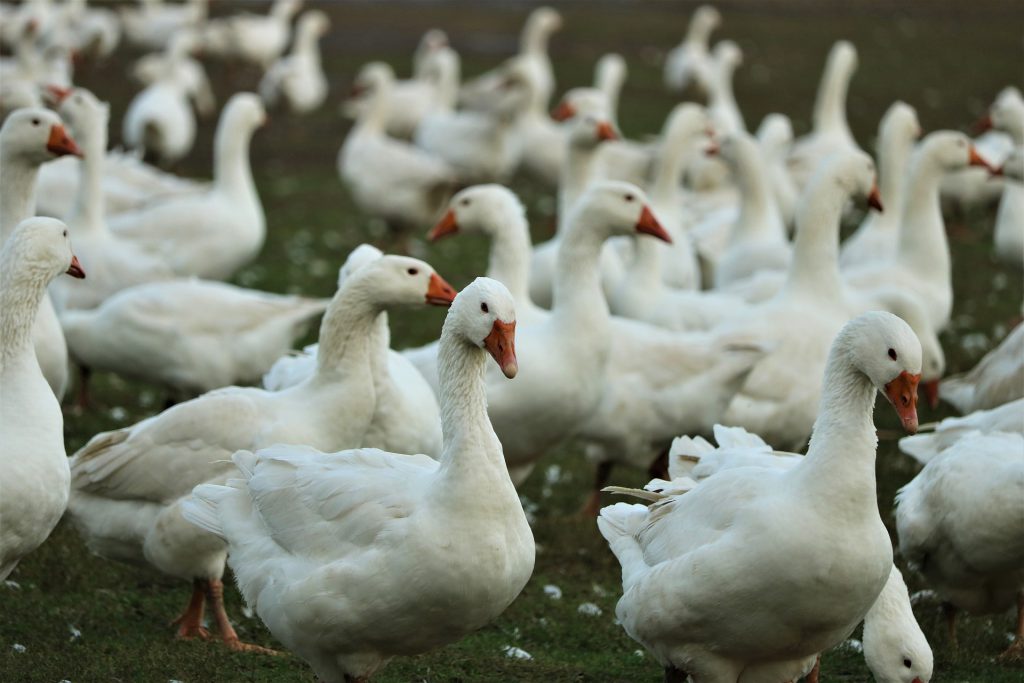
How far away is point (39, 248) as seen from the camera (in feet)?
20.5

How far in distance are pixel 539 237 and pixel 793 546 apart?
12.0 m

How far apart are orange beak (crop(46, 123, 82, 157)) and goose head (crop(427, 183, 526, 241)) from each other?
2140 millimetres

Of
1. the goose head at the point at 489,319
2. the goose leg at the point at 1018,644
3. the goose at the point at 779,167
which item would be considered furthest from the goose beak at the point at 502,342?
the goose at the point at 779,167

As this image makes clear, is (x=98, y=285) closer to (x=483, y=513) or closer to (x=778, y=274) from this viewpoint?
(x=778, y=274)

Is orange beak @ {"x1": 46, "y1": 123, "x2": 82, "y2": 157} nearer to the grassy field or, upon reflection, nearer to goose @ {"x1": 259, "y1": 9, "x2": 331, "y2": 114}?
the grassy field

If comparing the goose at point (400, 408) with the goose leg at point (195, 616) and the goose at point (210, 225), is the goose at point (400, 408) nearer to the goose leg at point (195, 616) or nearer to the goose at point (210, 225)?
the goose leg at point (195, 616)

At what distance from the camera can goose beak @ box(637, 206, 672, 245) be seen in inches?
340

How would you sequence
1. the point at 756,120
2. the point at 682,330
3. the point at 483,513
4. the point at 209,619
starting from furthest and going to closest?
the point at 756,120 < the point at 682,330 < the point at 209,619 < the point at 483,513

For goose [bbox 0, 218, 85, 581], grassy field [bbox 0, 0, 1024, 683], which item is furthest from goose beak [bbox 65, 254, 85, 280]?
grassy field [bbox 0, 0, 1024, 683]

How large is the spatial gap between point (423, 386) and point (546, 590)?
1258 mm

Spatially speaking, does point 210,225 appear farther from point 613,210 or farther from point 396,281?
point 396,281

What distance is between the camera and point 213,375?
9.55 metres

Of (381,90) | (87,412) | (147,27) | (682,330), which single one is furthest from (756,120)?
(87,412)

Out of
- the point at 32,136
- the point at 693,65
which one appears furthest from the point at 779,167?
the point at 32,136
